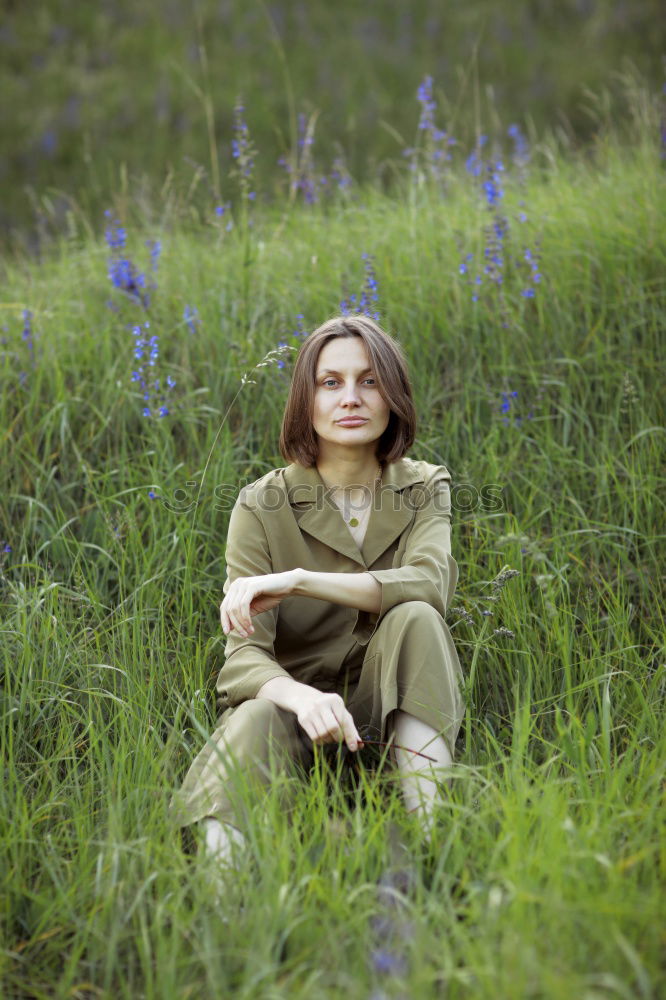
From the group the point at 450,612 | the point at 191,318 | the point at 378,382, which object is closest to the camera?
the point at 378,382

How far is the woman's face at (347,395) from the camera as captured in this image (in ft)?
8.20

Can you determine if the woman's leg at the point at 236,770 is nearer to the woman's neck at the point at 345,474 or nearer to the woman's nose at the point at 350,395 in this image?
the woman's neck at the point at 345,474

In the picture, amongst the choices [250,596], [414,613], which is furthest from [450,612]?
[250,596]

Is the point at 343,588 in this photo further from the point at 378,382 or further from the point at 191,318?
the point at 191,318

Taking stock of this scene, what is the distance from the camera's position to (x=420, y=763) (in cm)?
220

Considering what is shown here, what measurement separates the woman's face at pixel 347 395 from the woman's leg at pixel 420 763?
70cm

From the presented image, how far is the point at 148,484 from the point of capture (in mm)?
3391

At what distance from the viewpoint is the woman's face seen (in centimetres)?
250

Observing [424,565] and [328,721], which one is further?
[424,565]

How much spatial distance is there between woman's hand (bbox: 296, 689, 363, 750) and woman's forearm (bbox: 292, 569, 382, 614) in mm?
267

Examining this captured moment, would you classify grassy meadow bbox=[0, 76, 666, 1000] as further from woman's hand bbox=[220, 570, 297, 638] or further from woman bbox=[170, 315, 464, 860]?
woman's hand bbox=[220, 570, 297, 638]

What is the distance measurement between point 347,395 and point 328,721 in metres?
0.82

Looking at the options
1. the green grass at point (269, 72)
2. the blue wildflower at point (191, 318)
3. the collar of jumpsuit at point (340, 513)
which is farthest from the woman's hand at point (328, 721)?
the green grass at point (269, 72)

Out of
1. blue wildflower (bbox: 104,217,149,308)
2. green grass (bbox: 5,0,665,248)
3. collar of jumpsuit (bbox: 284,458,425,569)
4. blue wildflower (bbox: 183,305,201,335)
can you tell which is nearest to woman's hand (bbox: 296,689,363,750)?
collar of jumpsuit (bbox: 284,458,425,569)
